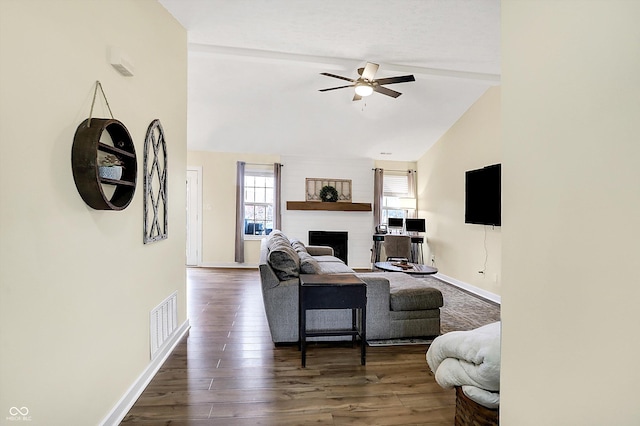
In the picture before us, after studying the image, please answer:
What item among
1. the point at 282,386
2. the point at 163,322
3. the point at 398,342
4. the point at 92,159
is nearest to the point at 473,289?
the point at 398,342

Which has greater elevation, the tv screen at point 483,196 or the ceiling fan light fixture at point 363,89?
the ceiling fan light fixture at point 363,89

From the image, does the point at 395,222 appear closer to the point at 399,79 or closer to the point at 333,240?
the point at 333,240

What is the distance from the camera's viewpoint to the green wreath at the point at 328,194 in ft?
22.0

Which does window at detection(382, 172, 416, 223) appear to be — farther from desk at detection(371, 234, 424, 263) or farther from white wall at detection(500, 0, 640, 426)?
white wall at detection(500, 0, 640, 426)

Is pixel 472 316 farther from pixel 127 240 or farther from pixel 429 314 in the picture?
pixel 127 240

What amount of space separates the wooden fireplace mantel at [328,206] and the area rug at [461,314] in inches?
97.5

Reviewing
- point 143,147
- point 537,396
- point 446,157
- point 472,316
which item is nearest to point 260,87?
point 143,147

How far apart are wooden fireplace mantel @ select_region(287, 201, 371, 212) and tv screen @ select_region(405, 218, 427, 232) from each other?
35.8 inches

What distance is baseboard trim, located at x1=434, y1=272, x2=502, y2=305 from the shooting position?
445 cm

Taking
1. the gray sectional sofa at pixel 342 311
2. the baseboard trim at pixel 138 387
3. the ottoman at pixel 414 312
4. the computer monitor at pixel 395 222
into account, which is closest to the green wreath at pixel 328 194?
the computer monitor at pixel 395 222

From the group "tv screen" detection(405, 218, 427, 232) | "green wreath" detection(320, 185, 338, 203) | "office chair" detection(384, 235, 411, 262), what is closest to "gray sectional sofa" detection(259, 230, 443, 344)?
"office chair" detection(384, 235, 411, 262)

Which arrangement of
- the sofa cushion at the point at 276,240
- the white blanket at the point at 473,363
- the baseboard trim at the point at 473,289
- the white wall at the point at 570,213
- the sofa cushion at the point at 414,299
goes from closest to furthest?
1. the white wall at the point at 570,213
2. the white blanket at the point at 473,363
3. the sofa cushion at the point at 414,299
4. the sofa cushion at the point at 276,240
5. the baseboard trim at the point at 473,289

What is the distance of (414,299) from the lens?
3010 mm

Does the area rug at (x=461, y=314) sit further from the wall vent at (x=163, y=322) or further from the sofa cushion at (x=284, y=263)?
the wall vent at (x=163, y=322)
